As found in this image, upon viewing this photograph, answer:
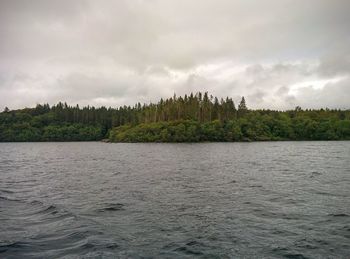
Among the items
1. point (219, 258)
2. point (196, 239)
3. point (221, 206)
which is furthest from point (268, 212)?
point (219, 258)

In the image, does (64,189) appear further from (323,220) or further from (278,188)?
(323,220)

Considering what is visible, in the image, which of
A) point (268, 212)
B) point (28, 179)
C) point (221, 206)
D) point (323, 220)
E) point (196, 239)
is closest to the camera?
point (196, 239)

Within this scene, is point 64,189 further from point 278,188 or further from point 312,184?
point 312,184

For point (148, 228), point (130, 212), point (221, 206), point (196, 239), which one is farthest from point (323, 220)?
point (130, 212)

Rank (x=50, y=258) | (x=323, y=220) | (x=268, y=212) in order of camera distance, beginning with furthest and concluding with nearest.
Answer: (x=268, y=212)
(x=323, y=220)
(x=50, y=258)

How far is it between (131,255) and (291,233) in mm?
9293

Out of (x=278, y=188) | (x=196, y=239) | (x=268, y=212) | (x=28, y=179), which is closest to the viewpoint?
(x=196, y=239)

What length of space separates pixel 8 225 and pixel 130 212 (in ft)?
26.2

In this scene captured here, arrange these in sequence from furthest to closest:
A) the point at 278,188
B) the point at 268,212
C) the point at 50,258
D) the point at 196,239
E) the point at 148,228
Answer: the point at 278,188 → the point at 268,212 → the point at 148,228 → the point at 196,239 → the point at 50,258

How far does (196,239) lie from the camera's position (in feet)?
61.6

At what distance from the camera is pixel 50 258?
52.2ft

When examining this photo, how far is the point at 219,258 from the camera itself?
16.0 m

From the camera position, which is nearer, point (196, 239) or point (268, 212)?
point (196, 239)

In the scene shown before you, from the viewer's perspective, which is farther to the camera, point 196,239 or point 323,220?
point 323,220
